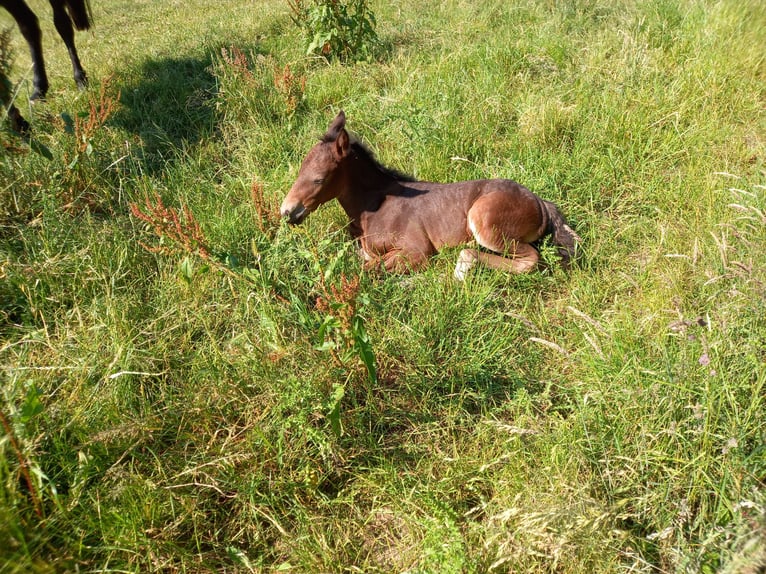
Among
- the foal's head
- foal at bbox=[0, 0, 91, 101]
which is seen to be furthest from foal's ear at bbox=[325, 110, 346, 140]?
foal at bbox=[0, 0, 91, 101]

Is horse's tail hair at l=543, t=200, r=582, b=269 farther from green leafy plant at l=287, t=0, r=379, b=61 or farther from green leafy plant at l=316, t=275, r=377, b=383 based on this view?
green leafy plant at l=287, t=0, r=379, b=61

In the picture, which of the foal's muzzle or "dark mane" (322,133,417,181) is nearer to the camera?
the foal's muzzle

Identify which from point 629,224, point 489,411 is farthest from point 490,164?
point 489,411

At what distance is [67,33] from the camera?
573 cm

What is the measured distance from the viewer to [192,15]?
8336 millimetres

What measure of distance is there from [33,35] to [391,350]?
5.20 metres

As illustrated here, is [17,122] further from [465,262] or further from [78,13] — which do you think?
[465,262]

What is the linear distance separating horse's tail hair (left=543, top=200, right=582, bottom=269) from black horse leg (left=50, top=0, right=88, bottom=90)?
518cm

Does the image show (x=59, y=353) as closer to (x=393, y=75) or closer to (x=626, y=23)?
(x=393, y=75)

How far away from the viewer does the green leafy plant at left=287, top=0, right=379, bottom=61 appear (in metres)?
5.31

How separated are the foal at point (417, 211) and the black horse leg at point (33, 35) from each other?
3687 mm

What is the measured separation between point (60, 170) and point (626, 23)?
5.97 m

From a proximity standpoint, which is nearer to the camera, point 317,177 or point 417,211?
point 317,177

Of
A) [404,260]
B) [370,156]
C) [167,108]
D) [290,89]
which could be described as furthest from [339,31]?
[404,260]
